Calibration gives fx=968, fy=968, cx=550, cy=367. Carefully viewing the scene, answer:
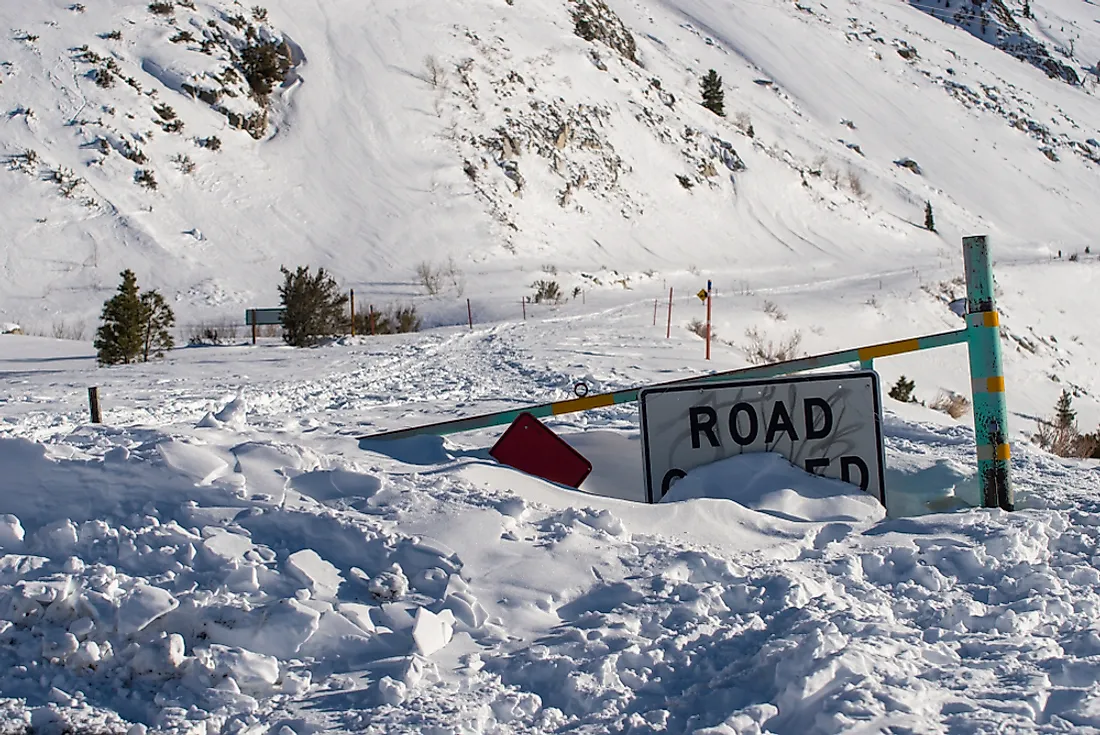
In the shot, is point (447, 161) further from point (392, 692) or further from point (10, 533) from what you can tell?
point (392, 692)

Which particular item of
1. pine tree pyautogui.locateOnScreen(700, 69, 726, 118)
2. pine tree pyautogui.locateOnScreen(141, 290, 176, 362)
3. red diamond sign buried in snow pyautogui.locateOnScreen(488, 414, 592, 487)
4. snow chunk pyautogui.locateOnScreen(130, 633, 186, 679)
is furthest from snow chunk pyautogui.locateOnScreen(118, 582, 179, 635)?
pine tree pyautogui.locateOnScreen(700, 69, 726, 118)

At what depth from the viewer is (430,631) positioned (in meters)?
3.34

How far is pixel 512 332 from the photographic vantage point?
19.6 m

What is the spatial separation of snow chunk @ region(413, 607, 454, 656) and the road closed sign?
2.39 m

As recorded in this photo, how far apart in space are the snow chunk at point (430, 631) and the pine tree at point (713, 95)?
51186 mm

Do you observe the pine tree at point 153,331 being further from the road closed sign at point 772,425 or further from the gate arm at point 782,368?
the road closed sign at point 772,425

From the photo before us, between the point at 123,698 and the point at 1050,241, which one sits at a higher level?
the point at 1050,241

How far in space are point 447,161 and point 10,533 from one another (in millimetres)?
34678

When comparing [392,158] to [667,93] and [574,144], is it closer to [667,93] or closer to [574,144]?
[574,144]

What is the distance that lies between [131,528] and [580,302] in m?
25.1

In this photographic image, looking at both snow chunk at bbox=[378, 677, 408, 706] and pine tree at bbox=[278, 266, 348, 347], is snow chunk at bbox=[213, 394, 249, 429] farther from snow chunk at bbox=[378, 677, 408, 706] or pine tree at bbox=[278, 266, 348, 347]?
pine tree at bbox=[278, 266, 348, 347]

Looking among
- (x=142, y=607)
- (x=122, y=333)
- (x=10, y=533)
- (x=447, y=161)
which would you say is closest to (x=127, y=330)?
(x=122, y=333)

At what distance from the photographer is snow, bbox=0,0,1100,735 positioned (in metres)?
3.13

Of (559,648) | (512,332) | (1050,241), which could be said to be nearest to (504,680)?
(559,648)
